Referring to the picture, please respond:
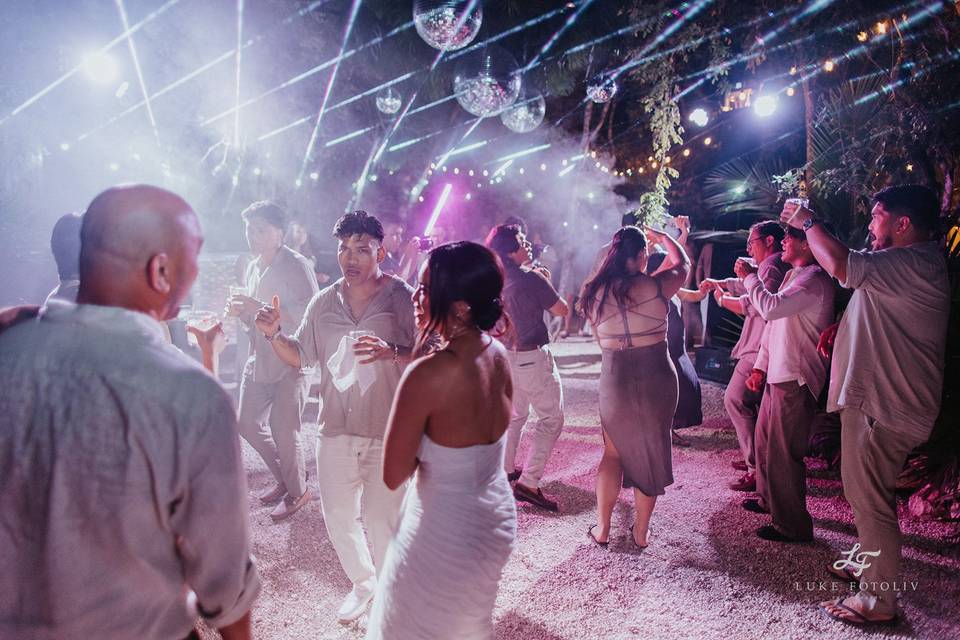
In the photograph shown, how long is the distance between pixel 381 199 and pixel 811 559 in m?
14.6

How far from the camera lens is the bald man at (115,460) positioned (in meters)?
1.25

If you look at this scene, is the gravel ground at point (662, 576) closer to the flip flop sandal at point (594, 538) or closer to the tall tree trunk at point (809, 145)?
the flip flop sandal at point (594, 538)

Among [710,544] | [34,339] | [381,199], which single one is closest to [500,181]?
[381,199]

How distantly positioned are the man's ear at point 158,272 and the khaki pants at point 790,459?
14.0ft

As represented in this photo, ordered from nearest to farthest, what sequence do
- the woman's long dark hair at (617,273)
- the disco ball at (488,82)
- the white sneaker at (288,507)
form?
the woman's long dark hair at (617,273) → the white sneaker at (288,507) → the disco ball at (488,82)

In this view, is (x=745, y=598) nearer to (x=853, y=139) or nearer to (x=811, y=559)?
(x=811, y=559)

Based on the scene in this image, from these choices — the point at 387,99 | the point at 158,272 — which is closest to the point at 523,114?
the point at 387,99

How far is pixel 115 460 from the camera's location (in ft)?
4.10

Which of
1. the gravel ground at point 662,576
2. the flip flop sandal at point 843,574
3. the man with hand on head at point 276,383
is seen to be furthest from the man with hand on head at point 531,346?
the flip flop sandal at point 843,574

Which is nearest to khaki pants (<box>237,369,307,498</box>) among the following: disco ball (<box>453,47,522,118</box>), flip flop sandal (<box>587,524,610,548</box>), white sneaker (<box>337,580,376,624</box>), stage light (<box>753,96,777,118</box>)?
white sneaker (<box>337,580,376,624</box>)

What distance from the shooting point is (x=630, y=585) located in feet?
11.9

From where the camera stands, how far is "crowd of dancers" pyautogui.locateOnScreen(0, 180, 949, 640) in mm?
1262

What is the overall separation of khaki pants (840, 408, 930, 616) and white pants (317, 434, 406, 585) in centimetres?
276

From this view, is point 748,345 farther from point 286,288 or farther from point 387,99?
point 387,99
